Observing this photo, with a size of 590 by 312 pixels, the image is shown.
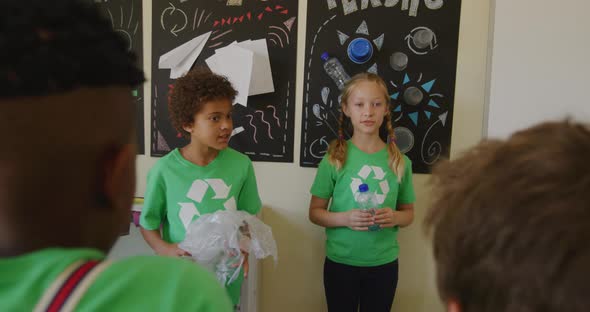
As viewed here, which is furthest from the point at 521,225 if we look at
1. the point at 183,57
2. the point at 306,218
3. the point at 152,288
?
the point at 183,57

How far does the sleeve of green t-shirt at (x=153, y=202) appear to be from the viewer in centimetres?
129

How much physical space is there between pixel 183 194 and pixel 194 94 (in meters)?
0.36

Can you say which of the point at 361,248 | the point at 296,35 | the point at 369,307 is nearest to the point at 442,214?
the point at 361,248

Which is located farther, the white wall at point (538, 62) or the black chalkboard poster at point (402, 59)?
the black chalkboard poster at point (402, 59)

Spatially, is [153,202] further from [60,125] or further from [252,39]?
[60,125]

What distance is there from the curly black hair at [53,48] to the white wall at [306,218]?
1338 millimetres

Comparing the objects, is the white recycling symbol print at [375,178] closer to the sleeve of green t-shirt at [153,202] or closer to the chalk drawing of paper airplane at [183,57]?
the sleeve of green t-shirt at [153,202]

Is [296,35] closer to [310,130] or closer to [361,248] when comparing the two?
[310,130]

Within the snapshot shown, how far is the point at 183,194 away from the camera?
129 centimetres

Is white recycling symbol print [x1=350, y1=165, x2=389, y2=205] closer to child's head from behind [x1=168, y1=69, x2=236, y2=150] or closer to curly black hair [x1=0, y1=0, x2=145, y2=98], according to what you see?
child's head from behind [x1=168, y1=69, x2=236, y2=150]

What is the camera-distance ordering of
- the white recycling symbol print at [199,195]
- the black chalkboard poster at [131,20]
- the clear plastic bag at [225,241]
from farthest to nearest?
the black chalkboard poster at [131,20] → the white recycling symbol print at [199,195] → the clear plastic bag at [225,241]

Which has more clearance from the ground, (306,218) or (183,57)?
(183,57)

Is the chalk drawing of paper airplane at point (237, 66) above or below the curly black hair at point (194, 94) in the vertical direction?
above

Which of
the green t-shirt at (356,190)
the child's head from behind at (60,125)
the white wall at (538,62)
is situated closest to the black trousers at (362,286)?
the green t-shirt at (356,190)
